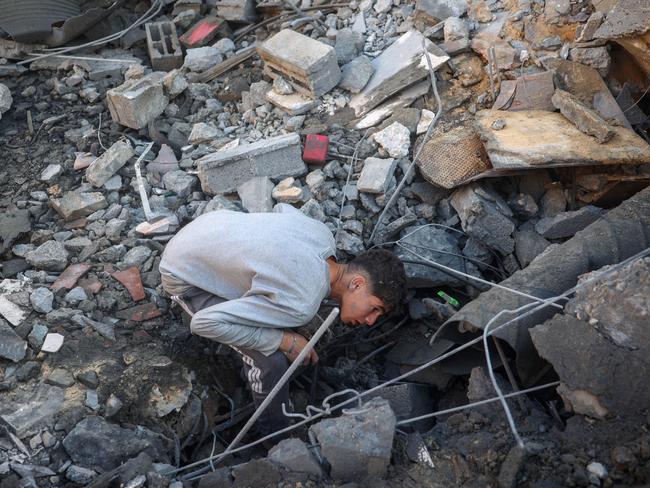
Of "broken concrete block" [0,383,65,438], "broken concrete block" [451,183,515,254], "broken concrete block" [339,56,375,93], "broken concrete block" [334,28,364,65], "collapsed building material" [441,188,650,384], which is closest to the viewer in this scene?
"collapsed building material" [441,188,650,384]

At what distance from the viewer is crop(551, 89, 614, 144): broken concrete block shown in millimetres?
4094

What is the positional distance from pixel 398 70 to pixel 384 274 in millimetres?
1886

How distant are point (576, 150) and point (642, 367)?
1751mm

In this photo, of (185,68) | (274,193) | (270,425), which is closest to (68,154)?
(185,68)

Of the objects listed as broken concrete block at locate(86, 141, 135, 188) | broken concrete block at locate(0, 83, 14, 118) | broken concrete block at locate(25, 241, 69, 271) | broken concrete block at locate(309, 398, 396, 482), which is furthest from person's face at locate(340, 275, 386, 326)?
broken concrete block at locate(0, 83, 14, 118)

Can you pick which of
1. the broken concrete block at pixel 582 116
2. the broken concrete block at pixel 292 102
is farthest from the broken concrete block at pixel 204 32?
the broken concrete block at pixel 582 116

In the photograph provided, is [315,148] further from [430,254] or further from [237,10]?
[237,10]

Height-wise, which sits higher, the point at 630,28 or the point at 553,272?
the point at 630,28

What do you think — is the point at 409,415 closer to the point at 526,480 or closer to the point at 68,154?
the point at 526,480

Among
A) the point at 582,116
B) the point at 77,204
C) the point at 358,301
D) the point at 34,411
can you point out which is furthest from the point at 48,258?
Answer: the point at 582,116

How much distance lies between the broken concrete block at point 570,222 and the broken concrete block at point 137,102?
122 inches

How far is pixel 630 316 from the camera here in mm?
2854

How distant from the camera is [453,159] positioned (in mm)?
4457

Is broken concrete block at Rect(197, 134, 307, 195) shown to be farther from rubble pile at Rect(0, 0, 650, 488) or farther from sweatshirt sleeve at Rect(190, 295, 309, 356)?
sweatshirt sleeve at Rect(190, 295, 309, 356)
